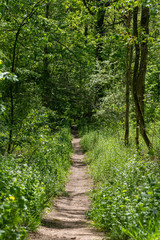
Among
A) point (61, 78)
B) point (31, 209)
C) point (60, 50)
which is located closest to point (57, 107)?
point (61, 78)

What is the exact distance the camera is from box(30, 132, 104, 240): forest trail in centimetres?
502

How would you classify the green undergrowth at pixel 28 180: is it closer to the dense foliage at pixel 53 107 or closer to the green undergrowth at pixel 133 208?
the dense foliage at pixel 53 107

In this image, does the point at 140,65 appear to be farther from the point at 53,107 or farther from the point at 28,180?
the point at 53,107

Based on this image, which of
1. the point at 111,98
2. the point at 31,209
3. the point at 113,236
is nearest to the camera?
the point at 113,236

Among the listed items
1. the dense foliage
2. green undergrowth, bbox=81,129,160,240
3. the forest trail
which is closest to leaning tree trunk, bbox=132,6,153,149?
the dense foliage

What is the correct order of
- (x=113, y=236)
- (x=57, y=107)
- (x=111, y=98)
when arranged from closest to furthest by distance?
(x=113, y=236) < (x=111, y=98) < (x=57, y=107)

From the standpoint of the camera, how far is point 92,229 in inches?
224

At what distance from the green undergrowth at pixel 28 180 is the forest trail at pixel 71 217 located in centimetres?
28

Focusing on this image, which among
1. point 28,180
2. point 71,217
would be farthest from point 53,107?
point 28,180

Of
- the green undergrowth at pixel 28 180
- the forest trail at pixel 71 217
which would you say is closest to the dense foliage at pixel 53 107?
the green undergrowth at pixel 28 180

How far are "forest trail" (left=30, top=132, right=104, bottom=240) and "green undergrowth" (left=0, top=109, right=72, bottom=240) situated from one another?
11.2 inches

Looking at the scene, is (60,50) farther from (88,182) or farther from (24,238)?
(24,238)

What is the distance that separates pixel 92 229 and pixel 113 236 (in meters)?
1.23

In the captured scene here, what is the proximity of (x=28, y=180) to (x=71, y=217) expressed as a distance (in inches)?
87.3
